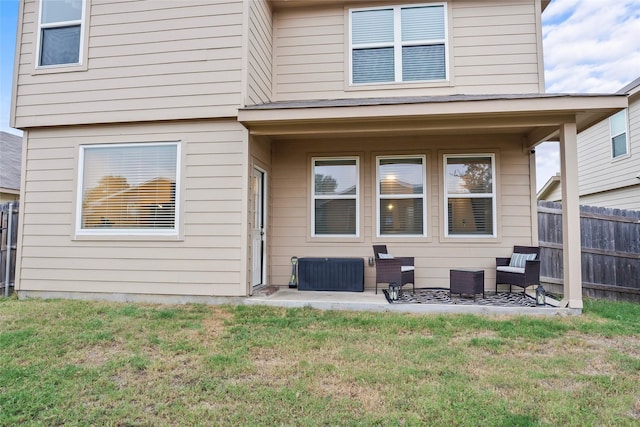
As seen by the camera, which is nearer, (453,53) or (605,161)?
(453,53)

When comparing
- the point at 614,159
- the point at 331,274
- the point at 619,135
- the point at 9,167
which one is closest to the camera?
the point at 331,274

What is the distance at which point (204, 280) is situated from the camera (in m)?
5.17

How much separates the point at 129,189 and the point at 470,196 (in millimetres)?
5490

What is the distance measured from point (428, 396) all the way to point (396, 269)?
2.90 metres

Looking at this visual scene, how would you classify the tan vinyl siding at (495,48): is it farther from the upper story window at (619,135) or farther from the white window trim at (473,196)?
the upper story window at (619,135)

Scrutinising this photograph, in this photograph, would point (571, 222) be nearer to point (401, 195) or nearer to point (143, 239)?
point (401, 195)

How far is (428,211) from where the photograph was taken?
239 inches

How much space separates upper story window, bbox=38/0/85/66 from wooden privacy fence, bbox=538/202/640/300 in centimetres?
832

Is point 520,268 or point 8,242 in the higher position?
point 8,242

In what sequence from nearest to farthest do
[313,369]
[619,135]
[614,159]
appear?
[313,369], [619,135], [614,159]

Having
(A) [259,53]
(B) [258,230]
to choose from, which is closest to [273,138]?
→ (A) [259,53]

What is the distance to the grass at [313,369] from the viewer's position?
90.9 inches

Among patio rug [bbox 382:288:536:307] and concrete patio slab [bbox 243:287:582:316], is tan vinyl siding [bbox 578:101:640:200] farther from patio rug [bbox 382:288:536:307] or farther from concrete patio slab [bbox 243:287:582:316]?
concrete patio slab [bbox 243:287:582:316]

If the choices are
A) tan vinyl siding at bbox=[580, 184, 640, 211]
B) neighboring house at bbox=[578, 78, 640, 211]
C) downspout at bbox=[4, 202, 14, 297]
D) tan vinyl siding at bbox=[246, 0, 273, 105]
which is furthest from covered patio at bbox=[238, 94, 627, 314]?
tan vinyl siding at bbox=[580, 184, 640, 211]
